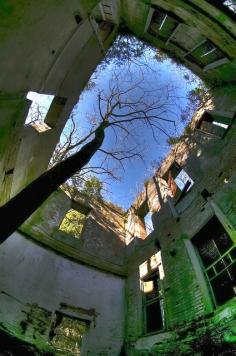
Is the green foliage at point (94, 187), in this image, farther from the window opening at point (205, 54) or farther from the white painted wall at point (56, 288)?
the window opening at point (205, 54)

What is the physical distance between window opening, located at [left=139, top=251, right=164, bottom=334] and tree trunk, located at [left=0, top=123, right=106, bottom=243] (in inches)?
202

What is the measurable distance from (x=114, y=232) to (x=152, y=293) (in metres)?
3.75

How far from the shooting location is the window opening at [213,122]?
8914 mm

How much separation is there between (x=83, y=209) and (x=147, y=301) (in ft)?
16.4

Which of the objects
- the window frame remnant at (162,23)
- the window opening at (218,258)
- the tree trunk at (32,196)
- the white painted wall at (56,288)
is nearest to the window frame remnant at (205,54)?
the window frame remnant at (162,23)

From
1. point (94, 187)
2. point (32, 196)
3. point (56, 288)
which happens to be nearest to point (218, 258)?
point (32, 196)

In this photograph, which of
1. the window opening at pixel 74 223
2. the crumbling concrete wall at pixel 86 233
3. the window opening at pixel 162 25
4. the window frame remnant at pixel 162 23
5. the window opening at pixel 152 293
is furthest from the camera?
the window opening at pixel 74 223

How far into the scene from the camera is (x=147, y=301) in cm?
852

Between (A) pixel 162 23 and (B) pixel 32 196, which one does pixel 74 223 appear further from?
(B) pixel 32 196

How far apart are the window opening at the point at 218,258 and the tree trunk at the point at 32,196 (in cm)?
412

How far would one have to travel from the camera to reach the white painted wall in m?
7.26

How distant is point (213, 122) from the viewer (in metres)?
10.0

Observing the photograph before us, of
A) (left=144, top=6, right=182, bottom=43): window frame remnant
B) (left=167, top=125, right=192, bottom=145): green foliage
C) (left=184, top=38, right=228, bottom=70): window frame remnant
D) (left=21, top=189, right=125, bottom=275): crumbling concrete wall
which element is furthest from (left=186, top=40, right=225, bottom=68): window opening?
(left=21, top=189, right=125, bottom=275): crumbling concrete wall

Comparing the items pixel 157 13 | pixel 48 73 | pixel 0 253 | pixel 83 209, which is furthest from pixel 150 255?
pixel 157 13
